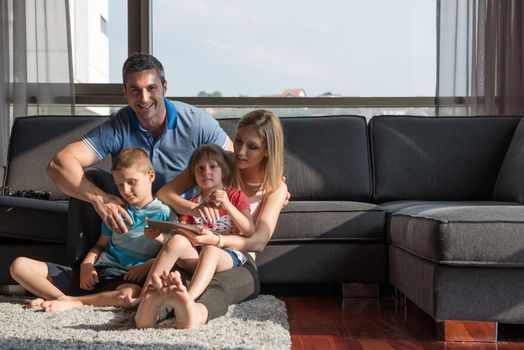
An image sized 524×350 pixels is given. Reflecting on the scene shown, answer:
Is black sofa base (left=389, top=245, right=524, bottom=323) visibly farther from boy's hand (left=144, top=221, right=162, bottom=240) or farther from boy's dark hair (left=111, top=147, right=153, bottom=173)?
boy's dark hair (left=111, top=147, right=153, bottom=173)

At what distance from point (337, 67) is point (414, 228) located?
8.17 ft

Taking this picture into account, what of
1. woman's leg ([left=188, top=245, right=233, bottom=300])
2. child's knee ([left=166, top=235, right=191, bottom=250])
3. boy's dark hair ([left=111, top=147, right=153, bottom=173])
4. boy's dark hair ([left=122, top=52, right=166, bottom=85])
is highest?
boy's dark hair ([left=122, top=52, right=166, bottom=85])

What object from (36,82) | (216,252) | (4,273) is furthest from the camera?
(36,82)

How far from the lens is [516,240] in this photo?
7.93ft

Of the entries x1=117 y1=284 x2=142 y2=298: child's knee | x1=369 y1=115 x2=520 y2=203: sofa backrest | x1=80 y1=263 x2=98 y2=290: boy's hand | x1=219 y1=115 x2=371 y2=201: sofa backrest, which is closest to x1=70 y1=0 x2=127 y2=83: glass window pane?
x1=219 y1=115 x2=371 y2=201: sofa backrest

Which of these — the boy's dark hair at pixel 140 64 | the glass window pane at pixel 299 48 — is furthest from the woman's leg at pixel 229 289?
the glass window pane at pixel 299 48

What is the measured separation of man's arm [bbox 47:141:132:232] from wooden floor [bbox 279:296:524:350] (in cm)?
67

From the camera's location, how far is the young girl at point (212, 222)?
2.54 metres

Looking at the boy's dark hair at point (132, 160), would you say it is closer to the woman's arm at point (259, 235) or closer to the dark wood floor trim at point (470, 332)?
the woman's arm at point (259, 235)

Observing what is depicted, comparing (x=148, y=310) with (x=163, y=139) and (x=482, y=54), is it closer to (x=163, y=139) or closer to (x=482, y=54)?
(x=163, y=139)

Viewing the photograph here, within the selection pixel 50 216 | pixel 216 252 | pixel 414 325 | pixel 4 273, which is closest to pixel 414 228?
pixel 414 325

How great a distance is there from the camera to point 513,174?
3.60m

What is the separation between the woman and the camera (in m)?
2.42

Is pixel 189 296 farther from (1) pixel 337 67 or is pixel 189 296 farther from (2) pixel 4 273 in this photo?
(1) pixel 337 67
